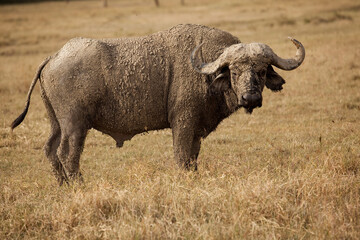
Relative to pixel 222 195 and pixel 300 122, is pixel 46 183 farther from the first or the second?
pixel 300 122

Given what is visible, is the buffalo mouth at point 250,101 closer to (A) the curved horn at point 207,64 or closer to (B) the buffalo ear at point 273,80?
(A) the curved horn at point 207,64

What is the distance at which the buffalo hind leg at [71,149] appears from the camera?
6.12 m

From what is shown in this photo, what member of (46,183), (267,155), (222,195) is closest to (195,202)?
(222,195)

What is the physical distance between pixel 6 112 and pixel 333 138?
721cm

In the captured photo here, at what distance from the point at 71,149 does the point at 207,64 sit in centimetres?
206

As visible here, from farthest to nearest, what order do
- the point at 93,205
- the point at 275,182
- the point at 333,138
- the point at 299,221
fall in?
the point at 333,138
the point at 275,182
the point at 93,205
the point at 299,221

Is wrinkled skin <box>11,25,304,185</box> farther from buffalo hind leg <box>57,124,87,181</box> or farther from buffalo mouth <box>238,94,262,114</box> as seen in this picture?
buffalo mouth <box>238,94,262,114</box>

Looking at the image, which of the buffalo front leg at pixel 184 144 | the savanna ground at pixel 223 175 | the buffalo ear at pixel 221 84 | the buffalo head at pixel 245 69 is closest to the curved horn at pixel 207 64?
the buffalo head at pixel 245 69

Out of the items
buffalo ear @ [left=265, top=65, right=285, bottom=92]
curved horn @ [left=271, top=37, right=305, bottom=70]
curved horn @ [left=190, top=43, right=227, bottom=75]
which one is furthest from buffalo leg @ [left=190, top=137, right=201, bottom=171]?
curved horn @ [left=271, top=37, right=305, bottom=70]

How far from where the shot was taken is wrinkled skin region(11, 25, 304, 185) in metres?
6.05

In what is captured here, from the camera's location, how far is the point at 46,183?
6.34m

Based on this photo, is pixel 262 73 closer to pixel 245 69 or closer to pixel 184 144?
pixel 245 69

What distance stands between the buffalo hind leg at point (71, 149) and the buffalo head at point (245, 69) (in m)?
1.74

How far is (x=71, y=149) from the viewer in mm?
6156
